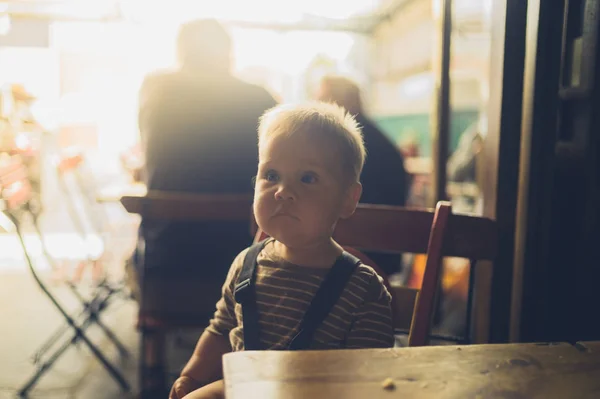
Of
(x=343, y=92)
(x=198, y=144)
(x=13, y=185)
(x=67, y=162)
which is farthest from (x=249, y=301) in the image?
(x=67, y=162)

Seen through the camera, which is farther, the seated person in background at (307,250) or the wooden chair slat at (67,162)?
the wooden chair slat at (67,162)

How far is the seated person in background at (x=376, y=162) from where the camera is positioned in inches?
96.8

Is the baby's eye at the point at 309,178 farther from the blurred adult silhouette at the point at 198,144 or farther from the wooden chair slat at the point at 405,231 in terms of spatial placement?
the blurred adult silhouette at the point at 198,144

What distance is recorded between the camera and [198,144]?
6.84ft

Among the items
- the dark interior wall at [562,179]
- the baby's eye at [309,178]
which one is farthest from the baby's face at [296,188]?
the dark interior wall at [562,179]

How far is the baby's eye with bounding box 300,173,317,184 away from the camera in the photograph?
1.09 metres

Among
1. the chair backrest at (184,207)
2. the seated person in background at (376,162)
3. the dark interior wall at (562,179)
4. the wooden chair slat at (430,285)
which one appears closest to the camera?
the wooden chair slat at (430,285)

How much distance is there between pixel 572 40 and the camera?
1534 mm

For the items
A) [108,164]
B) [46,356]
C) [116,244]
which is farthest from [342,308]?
[108,164]

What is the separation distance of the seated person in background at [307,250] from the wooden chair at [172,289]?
2.15 feet

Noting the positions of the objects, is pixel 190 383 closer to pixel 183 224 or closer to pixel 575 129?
pixel 183 224

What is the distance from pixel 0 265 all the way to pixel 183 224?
3384 millimetres

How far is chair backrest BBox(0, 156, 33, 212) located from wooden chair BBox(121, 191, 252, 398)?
21.0 inches

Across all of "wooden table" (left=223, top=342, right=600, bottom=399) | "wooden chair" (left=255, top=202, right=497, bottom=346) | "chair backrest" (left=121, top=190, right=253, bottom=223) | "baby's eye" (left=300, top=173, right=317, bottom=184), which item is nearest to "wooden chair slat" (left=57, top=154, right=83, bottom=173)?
"chair backrest" (left=121, top=190, right=253, bottom=223)
